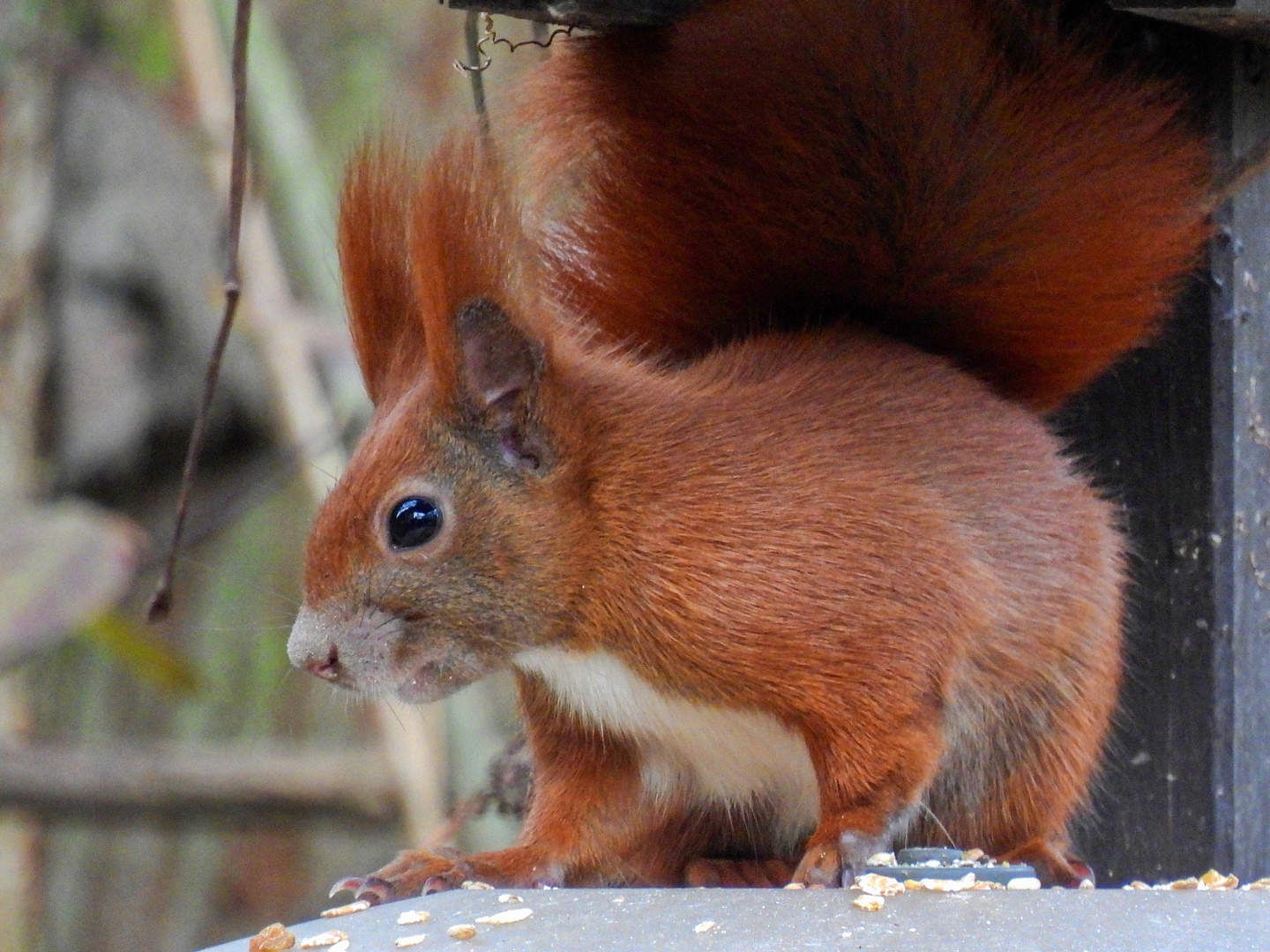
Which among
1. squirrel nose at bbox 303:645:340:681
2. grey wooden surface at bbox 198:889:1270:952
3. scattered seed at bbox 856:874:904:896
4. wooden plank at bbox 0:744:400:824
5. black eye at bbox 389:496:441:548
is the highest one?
black eye at bbox 389:496:441:548

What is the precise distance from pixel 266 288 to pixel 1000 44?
6.81 feet

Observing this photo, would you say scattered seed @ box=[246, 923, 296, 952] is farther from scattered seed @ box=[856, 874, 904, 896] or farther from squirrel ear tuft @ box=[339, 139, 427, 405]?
squirrel ear tuft @ box=[339, 139, 427, 405]

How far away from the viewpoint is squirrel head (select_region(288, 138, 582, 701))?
4.22ft

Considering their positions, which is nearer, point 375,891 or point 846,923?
point 846,923

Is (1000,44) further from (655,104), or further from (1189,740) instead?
(1189,740)

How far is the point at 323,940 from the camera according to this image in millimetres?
1082

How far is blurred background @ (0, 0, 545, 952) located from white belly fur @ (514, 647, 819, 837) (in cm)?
126

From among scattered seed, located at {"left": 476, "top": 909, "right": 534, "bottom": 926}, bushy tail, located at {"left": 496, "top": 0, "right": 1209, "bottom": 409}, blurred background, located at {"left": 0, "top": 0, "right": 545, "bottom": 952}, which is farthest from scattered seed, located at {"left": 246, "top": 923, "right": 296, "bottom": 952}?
blurred background, located at {"left": 0, "top": 0, "right": 545, "bottom": 952}

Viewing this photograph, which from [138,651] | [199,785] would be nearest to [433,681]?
[138,651]

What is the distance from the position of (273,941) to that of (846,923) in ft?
1.14

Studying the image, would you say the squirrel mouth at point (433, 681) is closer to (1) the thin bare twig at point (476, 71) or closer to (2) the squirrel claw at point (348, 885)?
(2) the squirrel claw at point (348, 885)

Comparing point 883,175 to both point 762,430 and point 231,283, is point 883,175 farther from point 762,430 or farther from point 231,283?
point 231,283

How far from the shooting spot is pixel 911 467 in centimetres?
135

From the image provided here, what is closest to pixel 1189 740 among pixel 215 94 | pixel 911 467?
pixel 911 467
